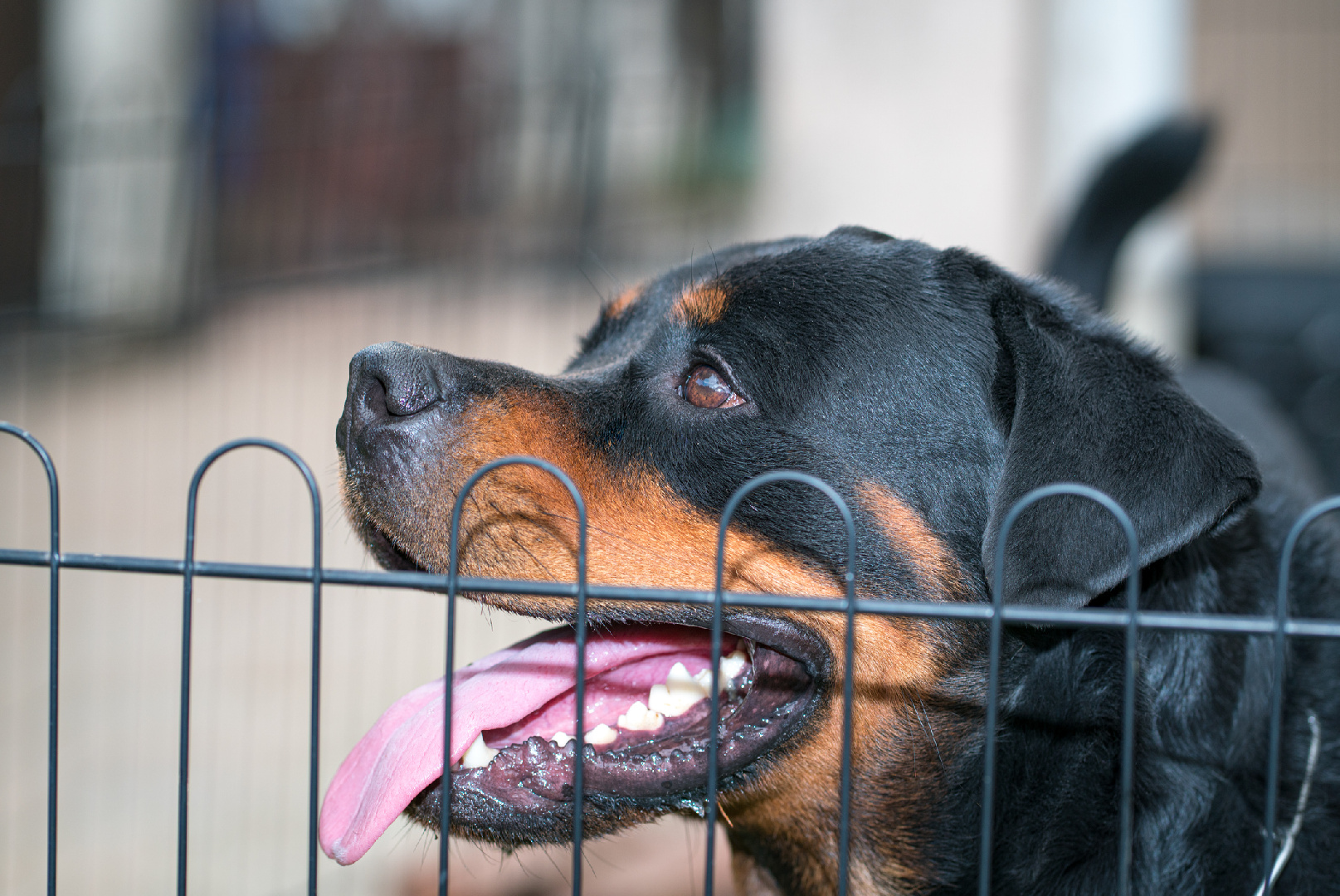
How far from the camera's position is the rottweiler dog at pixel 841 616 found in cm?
156

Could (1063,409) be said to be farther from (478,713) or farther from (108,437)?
(108,437)

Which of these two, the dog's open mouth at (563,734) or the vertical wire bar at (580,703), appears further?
the dog's open mouth at (563,734)

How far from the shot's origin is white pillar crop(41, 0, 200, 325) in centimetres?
585

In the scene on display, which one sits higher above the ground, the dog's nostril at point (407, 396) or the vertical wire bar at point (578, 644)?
the dog's nostril at point (407, 396)

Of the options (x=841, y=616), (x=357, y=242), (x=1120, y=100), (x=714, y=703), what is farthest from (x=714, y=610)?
(x=357, y=242)

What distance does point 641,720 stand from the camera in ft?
5.44

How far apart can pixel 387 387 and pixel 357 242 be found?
476 cm

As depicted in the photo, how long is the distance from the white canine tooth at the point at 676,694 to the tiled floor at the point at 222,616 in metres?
1.96

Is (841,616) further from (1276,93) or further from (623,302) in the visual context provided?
(1276,93)

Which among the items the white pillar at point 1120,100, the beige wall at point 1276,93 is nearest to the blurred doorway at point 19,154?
the white pillar at point 1120,100

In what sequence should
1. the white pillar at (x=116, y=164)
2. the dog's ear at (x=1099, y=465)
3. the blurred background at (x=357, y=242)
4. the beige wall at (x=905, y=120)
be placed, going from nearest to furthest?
the dog's ear at (x=1099, y=465), the blurred background at (x=357, y=242), the beige wall at (x=905, y=120), the white pillar at (x=116, y=164)

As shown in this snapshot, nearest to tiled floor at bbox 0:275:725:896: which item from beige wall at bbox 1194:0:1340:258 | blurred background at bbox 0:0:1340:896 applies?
blurred background at bbox 0:0:1340:896

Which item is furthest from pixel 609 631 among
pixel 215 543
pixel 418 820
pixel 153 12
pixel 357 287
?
pixel 153 12

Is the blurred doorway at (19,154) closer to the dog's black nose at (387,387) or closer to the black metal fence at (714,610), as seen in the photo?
the dog's black nose at (387,387)
